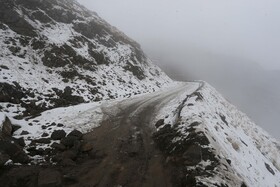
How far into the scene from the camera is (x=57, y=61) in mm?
26078

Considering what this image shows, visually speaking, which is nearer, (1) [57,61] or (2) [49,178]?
(2) [49,178]

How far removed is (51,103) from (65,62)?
8.02 meters

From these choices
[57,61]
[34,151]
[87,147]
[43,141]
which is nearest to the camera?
[34,151]

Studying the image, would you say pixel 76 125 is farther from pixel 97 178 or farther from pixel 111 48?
pixel 111 48

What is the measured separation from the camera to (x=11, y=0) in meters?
30.8

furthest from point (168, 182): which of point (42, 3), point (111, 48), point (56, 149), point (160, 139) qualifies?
point (42, 3)

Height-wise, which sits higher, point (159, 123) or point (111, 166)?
point (159, 123)

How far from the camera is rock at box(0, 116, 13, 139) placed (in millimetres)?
12551

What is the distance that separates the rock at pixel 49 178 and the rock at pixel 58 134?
3.46 m

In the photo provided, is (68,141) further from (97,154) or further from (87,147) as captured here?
(97,154)

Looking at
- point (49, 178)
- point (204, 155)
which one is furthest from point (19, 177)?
point (204, 155)

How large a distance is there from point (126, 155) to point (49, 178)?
3.75m

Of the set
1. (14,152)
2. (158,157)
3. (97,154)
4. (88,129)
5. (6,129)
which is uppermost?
(158,157)

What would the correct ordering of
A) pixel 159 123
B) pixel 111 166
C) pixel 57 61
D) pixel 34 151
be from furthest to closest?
pixel 57 61 → pixel 159 123 → pixel 34 151 → pixel 111 166
